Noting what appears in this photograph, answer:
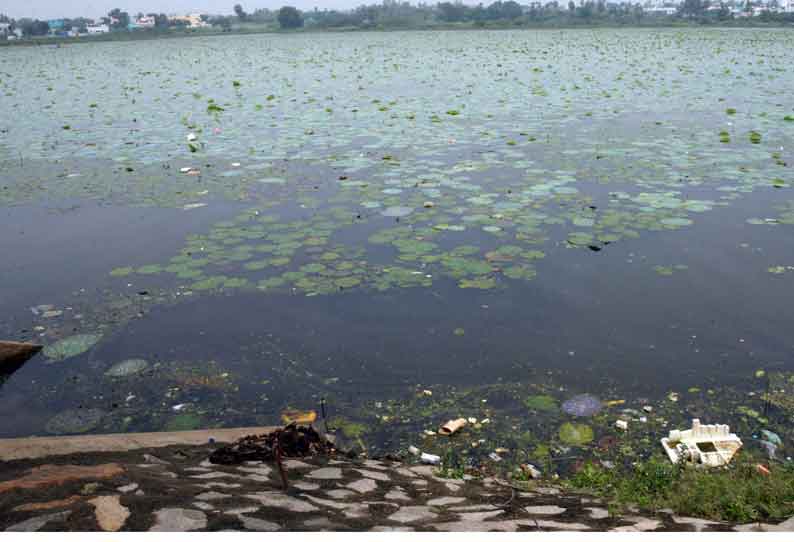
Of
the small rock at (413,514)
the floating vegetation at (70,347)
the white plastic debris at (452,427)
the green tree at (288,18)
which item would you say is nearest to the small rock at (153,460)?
the small rock at (413,514)

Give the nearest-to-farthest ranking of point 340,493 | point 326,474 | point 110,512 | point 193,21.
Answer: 1. point 110,512
2. point 340,493
3. point 326,474
4. point 193,21

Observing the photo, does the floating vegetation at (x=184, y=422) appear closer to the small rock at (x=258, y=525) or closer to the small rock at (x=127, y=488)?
the small rock at (x=127, y=488)

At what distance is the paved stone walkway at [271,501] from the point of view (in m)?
2.17

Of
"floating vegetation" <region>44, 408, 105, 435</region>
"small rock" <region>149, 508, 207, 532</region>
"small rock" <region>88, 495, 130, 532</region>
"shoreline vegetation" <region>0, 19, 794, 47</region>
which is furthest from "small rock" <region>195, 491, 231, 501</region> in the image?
"shoreline vegetation" <region>0, 19, 794, 47</region>

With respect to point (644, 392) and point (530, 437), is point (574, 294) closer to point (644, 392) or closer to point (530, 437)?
point (644, 392)

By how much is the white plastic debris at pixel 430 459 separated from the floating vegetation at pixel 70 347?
2.85 meters

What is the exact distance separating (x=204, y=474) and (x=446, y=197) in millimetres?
5581

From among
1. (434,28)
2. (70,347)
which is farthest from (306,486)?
(434,28)

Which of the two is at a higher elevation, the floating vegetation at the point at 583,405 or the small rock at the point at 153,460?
the small rock at the point at 153,460

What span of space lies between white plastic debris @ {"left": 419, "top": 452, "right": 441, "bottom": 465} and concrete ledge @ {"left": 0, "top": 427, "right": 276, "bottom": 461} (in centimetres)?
92

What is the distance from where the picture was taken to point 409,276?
5.74 meters

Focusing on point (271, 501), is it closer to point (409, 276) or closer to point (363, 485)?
point (363, 485)

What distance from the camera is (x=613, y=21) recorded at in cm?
7781

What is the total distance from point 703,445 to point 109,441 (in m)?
3.32
